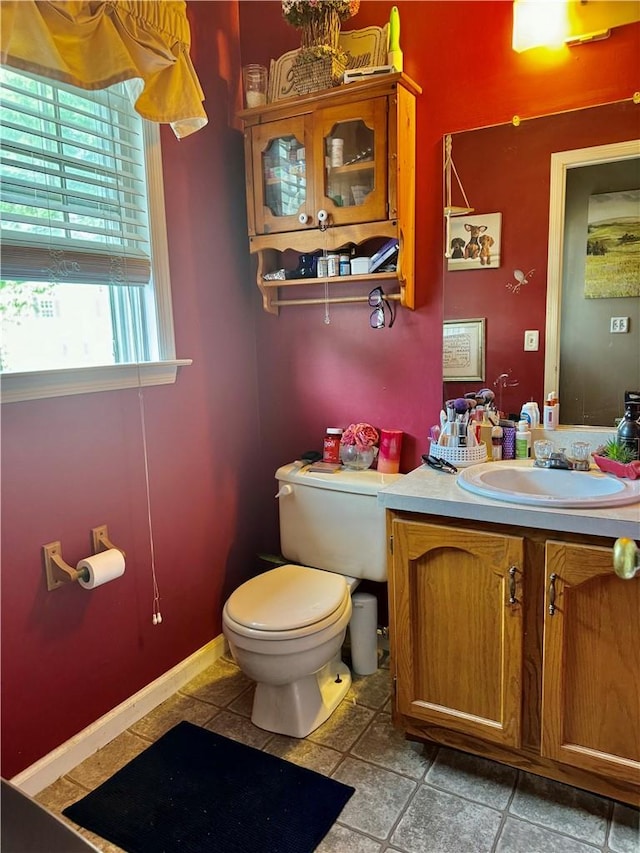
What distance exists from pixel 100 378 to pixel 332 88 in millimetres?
1232

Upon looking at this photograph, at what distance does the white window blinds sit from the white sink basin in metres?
1.27

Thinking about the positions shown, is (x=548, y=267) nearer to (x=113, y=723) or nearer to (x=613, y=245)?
(x=613, y=245)

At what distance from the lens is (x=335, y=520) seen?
212 cm

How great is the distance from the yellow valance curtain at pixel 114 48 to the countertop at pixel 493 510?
1.32 meters

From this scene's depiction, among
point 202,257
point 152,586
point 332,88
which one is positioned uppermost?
point 332,88

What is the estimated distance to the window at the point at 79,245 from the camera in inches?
60.5

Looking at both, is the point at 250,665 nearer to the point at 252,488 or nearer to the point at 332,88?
the point at 252,488

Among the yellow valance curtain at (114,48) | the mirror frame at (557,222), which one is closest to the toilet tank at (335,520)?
the mirror frame at (557,222)

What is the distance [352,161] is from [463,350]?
2.48 ft

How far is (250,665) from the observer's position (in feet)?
5.87

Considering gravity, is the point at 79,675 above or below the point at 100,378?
below

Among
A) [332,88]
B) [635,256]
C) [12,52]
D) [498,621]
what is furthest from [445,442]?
[12,52]

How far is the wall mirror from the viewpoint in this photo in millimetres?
1717

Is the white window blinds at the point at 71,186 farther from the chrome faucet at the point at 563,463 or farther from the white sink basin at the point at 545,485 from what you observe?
the chrome faucet at the point at 563,463
